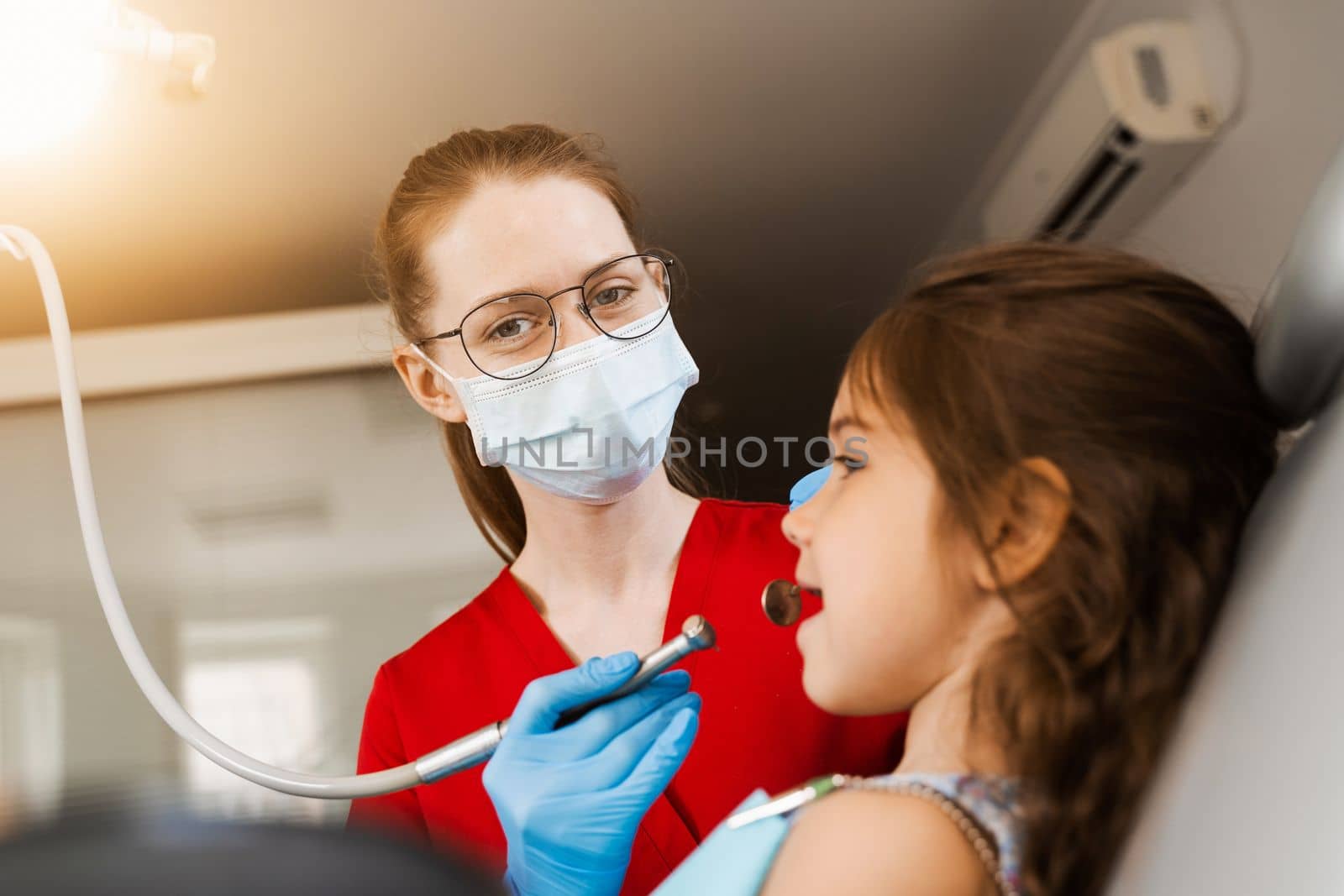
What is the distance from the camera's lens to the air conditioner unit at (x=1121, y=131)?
1.82m

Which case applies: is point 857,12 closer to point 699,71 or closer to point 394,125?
point 699,71

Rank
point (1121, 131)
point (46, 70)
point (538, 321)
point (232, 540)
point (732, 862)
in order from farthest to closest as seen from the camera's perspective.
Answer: point (232, 540)
point (1121, 131)
point (46, 70)
point (538, 321)
point (732, 862)

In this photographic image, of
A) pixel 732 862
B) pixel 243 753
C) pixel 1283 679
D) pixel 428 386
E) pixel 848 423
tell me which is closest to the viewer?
pixel 1283 679

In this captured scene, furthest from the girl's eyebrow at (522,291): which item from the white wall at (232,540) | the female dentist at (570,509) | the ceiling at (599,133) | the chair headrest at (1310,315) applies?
the white wall at (232,540)

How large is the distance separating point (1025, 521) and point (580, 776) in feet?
1.50

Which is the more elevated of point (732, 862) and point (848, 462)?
point (848, 462)

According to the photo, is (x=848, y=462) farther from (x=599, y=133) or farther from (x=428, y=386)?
(x=599, y=133)

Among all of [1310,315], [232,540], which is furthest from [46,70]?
[1310,315]

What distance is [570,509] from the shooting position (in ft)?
4.57

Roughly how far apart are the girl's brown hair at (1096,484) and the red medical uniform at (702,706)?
0.43 metres

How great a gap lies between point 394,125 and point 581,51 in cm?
35

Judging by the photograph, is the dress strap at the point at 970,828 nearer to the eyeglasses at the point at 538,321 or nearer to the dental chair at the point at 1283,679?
the dental chair at the point at 1283,679

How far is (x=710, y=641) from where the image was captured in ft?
2.92

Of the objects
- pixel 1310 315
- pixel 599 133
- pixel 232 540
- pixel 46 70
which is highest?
pixel 1310 315
